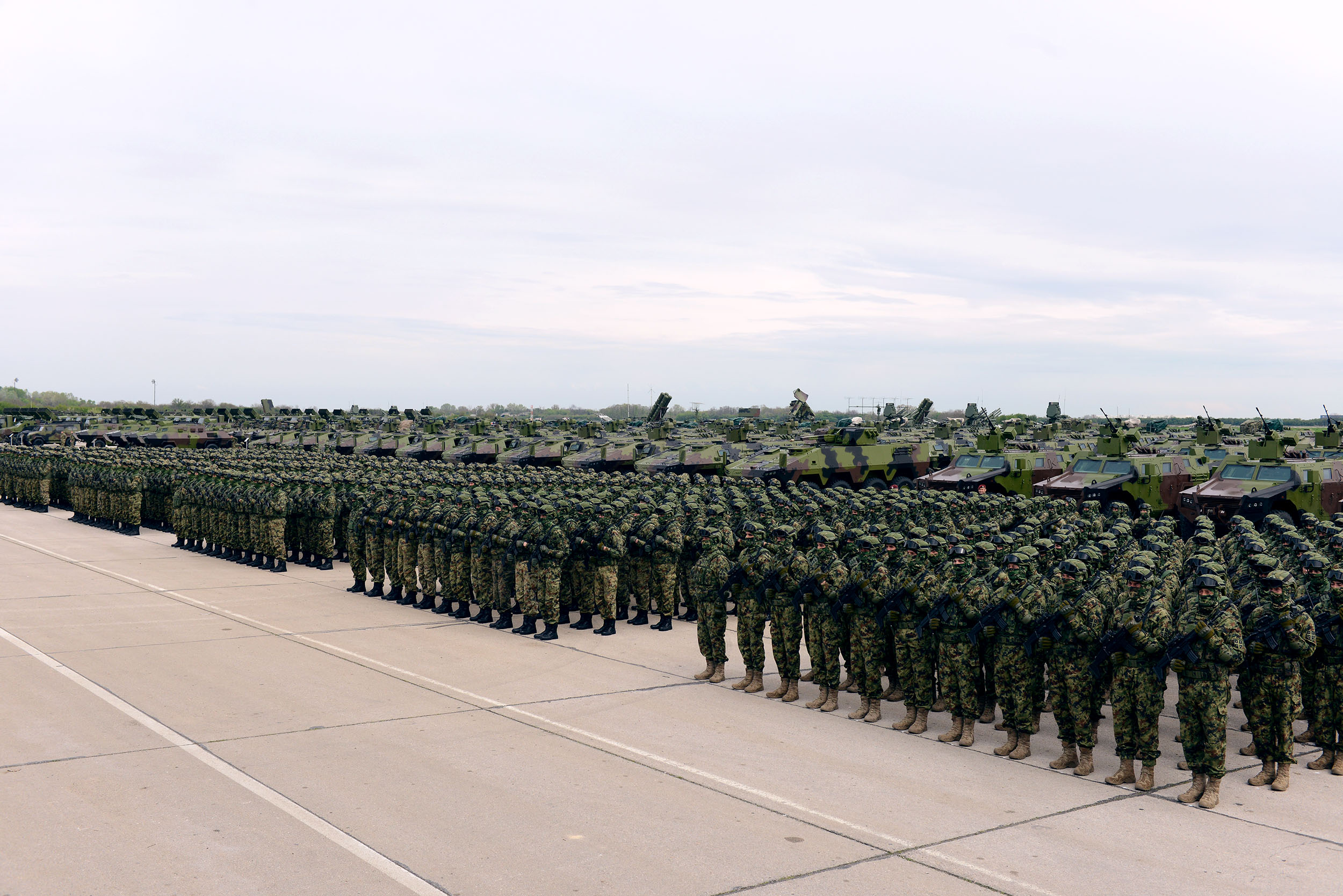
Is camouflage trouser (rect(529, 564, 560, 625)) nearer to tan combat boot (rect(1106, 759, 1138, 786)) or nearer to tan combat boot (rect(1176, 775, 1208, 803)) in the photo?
tan combat boot (rect(1106, 759, 1138, 786))

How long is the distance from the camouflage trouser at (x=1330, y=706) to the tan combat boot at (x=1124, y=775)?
1.76 metres

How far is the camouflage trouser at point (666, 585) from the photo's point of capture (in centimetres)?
1427

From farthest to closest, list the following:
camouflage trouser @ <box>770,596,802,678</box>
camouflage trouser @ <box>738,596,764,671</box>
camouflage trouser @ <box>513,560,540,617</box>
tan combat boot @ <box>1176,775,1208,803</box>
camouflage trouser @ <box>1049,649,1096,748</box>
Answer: camouflage trouser @ <box>513,560,540,617</box>
camouflage trouser @ <box>738,596,764,671</box>
camouflage trouser @ <box>770,596,802,678</box>
camouflage trouser @ <box>1049,649,1096,748</box>
tan combat boot @ <box>1176,775,1208,803</box>

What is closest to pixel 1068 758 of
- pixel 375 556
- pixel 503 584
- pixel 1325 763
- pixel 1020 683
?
A: pixel 1020 683

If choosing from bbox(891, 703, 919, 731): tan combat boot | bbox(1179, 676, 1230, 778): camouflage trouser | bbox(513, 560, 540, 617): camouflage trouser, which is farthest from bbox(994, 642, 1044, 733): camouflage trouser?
bbox(513, 560, 540, 617): camouflage trouser

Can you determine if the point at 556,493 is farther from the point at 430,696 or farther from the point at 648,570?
the point at 430,696

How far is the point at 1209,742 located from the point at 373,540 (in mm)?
12083

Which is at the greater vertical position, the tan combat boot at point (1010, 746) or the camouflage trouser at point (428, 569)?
the camouflage trouser at point (428, 569)

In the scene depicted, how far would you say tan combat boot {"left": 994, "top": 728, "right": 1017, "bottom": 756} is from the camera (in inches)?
348

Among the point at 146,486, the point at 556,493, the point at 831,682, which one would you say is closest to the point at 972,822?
the point at 831,682

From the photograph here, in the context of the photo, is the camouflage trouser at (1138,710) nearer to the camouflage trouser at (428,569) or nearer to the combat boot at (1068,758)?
the combat boot at (1068,758)

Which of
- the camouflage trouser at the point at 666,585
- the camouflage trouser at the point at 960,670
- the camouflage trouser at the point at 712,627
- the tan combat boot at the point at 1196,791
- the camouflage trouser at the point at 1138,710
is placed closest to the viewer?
the tan combat boot at the point at 1196,791

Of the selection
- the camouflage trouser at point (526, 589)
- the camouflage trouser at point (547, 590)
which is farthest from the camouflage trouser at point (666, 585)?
the camouflage trouser at point (526, 589)

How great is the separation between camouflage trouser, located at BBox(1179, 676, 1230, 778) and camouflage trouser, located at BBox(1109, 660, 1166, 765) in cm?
19
